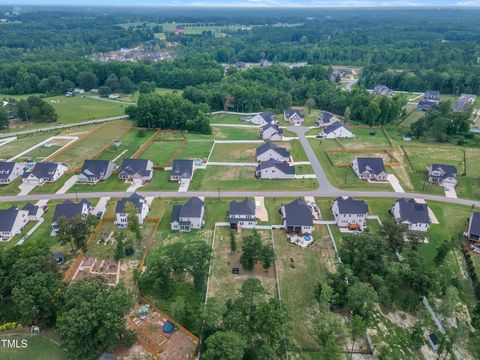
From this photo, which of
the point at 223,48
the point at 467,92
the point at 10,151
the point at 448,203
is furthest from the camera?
the point at 223,48

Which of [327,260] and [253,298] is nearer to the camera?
[253,298]

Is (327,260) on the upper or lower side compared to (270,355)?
lower

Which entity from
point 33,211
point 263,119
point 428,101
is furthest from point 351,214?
point 428,101

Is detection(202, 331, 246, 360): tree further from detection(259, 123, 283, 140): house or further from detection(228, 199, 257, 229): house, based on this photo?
detection(259, 123, 283, 140): house

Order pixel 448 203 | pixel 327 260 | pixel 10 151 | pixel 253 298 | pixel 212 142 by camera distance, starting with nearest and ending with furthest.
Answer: pixel 253 298
pixel 327 260
pixel 448 203
pixel 10 151
pixel 212 142

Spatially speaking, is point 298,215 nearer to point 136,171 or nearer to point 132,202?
point 132,202

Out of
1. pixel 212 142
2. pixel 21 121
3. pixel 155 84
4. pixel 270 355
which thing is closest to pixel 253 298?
pixel 270 355

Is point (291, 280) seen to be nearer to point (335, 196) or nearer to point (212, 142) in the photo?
point (335, 196)

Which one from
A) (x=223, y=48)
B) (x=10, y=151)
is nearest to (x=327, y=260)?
(x=10, y=151)
